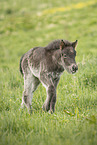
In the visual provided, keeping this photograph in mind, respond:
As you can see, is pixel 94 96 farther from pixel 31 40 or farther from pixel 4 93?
pixel 31 40

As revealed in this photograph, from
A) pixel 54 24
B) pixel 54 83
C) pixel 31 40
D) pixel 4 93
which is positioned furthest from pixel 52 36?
pixel 54 83

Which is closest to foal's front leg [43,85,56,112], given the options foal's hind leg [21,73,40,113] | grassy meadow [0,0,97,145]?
grassy meadow [0,0,97,145]

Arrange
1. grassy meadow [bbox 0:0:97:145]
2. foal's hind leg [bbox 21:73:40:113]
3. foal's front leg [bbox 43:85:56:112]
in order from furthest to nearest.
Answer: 1. foal's hind leg [bbox 21:73:40:113]
2. foal's front leg [bbox 43:85:56:112]
3. grassy meadow [bbox 0:0:97:145]

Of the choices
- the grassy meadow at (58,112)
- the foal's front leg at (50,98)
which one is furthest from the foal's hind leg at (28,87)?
the foal's front leg at (50,98)

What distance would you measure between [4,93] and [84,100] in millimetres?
2768

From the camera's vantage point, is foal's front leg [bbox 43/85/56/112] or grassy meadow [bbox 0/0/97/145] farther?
foal's front leg [bbox 43/85/56/112]

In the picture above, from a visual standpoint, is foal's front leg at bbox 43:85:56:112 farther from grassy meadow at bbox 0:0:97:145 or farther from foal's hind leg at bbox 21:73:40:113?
foal's hind leg at bbox 21:73:40:113

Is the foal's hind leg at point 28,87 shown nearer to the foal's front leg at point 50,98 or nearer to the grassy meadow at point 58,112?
the grassy meadow at point 58,112

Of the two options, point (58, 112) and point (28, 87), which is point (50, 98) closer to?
point (58, 112)

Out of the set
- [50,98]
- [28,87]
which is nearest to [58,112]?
[50,98]

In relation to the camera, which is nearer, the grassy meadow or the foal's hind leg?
the grassy meadow

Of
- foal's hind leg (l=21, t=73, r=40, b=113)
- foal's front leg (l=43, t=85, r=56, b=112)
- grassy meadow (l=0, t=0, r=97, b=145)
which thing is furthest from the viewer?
foal's hind leg (l=21, t=73, r=40, b=113)

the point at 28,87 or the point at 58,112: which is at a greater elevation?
the point at 28,87

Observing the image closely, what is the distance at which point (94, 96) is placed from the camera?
714cm
